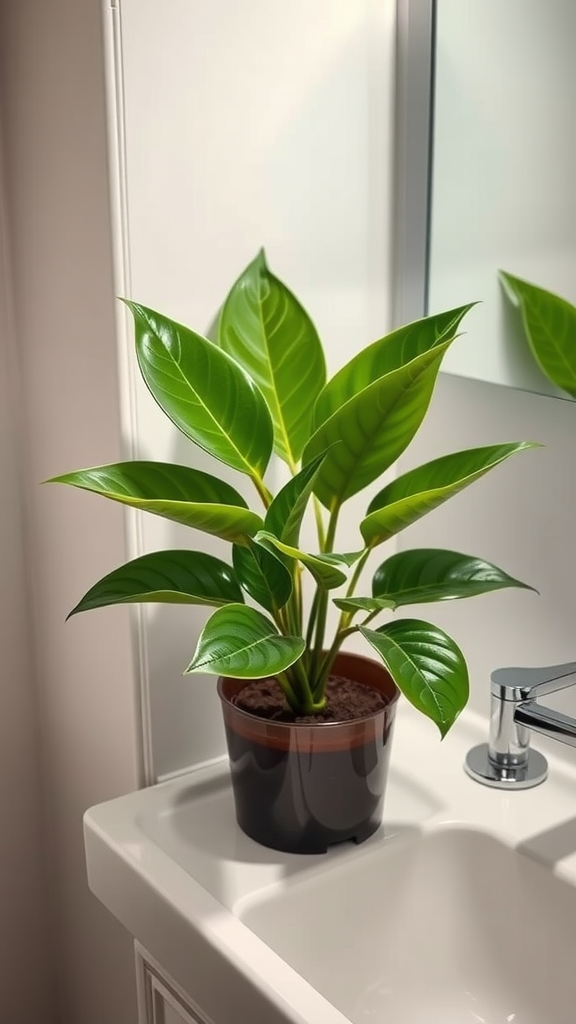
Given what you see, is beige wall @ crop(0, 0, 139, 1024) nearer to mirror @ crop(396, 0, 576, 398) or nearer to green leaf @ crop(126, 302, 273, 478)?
green leaf @ crop(126, 302, 273, 478)

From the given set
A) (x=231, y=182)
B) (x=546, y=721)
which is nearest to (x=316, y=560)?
(x=546, y=721)

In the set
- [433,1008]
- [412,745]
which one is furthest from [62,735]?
[433,1008]

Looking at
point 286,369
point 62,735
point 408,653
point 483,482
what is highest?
point 286,369

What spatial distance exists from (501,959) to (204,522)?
0.47 m

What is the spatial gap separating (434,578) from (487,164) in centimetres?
39

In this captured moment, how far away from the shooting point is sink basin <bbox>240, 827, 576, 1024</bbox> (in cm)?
93

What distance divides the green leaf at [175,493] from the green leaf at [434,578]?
0.14m

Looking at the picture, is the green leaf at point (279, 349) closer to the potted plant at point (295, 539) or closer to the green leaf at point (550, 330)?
the potted plant at point (295, 539)

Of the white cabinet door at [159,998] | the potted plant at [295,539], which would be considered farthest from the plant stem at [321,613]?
the white cabinet door at [159,998]

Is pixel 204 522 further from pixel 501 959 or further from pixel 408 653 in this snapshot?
pixel 501 959

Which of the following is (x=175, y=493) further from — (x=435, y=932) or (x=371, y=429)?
(x=435, y=932)

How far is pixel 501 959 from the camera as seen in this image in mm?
988

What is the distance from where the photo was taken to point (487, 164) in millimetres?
1041

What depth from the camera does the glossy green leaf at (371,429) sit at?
833mm
